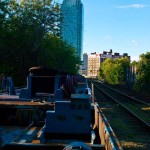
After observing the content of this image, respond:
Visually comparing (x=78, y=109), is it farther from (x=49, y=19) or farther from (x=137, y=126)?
(x=49, y=19)

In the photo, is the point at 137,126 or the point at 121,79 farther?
the point at 121,79

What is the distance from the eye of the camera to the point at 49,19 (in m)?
52.8

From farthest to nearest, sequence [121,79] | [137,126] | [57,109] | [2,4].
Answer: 1. [121,79]
2. [2,4]
3. [137,126]
4. [57,109]

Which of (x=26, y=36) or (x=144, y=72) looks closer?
(x=26, y=36)

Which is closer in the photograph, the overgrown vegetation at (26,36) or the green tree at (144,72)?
the overgrown vegetation at (26,36)

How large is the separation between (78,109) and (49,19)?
140ft

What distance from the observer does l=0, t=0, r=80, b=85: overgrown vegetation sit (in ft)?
159

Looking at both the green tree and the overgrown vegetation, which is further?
the green tree

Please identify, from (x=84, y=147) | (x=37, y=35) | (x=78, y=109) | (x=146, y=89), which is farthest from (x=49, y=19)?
(x=84, y=147)

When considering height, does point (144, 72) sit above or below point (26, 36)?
below

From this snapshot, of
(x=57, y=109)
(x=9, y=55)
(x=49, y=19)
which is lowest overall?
(x=57, y=109)

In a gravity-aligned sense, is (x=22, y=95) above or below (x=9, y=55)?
below

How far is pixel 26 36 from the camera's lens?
5047 cm

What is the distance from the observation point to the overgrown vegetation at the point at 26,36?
4844 centimetres
